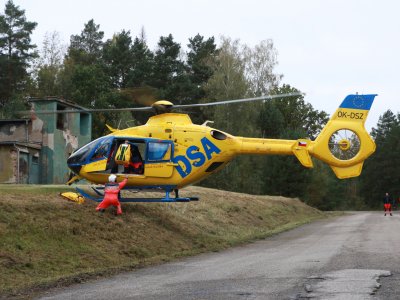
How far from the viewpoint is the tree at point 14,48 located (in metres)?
63.5

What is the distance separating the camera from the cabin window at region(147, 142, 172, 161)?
18391 mm

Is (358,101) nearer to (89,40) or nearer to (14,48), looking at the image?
(14,48)

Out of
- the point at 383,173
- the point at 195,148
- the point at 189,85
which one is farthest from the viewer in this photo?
the point at 383,173

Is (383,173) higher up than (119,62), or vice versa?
(119,62)

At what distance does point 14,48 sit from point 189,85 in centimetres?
2126

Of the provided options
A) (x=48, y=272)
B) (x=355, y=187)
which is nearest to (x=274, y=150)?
(x=48, y=272)

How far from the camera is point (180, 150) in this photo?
1867 cm

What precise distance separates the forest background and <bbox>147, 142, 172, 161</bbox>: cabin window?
34694 mm

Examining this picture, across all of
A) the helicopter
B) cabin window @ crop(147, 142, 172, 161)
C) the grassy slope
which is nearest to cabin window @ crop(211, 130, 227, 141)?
the helicopter

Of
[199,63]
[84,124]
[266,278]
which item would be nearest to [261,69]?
[199,63]

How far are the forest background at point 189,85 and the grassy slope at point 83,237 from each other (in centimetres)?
3241

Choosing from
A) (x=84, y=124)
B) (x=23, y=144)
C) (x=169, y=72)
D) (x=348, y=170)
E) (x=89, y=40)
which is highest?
(x=89, y=40)

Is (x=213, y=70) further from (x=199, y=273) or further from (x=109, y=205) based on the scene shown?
(x=199, y=273)

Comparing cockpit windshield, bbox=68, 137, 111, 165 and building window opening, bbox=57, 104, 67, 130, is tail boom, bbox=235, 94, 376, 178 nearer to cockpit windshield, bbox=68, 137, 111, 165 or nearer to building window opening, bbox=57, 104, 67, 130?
cockpit windshield, bbox=68, 137, 111, 165
